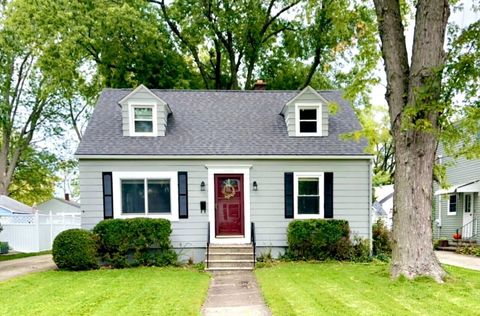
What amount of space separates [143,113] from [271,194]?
15.3 feet

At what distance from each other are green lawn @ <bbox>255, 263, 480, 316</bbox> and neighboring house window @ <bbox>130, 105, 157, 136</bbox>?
5.50 m

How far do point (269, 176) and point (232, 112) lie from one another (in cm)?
287

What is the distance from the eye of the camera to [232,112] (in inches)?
471

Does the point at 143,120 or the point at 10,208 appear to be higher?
the point at 143,120

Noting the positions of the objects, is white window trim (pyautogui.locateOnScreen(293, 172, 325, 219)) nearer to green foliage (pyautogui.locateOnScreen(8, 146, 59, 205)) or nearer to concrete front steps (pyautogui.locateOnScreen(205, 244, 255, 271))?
concrete front steps (pyautogui.locateOnScreen(205, 244, 255, 271))

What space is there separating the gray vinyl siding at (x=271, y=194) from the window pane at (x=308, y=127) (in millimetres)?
1149

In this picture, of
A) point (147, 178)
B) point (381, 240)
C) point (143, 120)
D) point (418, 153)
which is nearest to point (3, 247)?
point (147, 178)

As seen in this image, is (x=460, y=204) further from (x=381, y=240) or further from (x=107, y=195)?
(x=107, y=195)

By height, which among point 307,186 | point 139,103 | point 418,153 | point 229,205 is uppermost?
point 139,103

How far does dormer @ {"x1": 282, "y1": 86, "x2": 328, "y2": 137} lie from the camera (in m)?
10.8

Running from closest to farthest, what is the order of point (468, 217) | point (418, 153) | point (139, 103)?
point (418, 153) < point (139, 103) < point (468, 217)

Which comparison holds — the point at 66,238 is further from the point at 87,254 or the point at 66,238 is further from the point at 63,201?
the point at 63,201

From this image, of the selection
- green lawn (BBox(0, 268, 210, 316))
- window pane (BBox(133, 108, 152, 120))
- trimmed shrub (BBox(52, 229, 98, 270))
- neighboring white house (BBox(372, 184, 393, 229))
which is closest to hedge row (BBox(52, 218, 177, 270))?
trimmed shrub (BBox(52, 229, 98, 270))

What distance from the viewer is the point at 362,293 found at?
6199 millimetres
